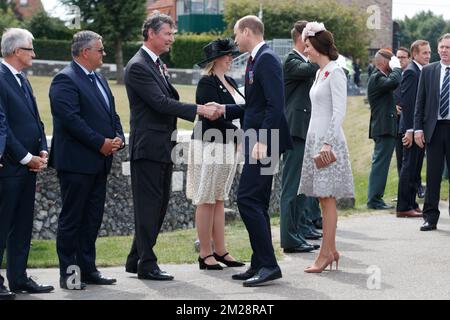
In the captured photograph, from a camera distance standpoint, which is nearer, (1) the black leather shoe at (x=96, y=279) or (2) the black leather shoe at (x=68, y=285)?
(2) the black leather shoe at (x=68, y=285)

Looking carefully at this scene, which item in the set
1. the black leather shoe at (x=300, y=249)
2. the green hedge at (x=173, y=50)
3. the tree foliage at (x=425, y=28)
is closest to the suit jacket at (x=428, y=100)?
the black leather shoe at (x=300, y=249)

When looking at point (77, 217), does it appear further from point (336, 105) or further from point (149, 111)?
point (336, 105)

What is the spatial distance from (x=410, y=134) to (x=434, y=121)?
5.34 ft

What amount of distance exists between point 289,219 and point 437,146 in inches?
97.8

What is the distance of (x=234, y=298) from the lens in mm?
7723

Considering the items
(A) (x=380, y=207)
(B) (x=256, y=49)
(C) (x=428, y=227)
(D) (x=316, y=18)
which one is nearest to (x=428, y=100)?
(C) (x=428, y=227)

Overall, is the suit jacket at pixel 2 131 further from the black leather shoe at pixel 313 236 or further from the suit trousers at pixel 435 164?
the suit trousers at pixel 435 164

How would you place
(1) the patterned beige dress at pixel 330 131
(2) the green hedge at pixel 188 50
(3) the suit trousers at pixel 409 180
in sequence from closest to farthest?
(1) the patterned beige dress at pixel 330 131 < (3) the suit trousers at pixel 409 180 < (2) the green hedge at pixel 188 50

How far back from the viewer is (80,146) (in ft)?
27.3

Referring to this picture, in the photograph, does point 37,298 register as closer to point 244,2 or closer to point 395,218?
point 395,218

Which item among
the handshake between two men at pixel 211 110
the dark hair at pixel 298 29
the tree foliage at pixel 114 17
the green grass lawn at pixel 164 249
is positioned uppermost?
the tree foliage at pixel 114 17

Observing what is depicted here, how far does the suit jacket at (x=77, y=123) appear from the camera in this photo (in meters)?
8.22

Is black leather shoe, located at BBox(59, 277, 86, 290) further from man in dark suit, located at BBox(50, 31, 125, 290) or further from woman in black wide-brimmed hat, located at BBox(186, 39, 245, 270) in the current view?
woman in black wide-brimmed hat, located at BBox(186, 39, 245, 270)

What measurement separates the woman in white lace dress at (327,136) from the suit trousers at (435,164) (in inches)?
121
